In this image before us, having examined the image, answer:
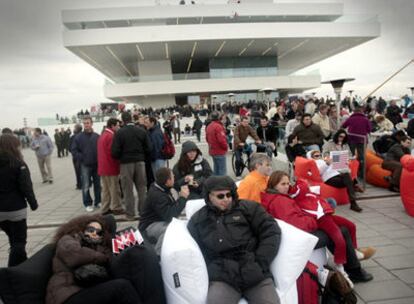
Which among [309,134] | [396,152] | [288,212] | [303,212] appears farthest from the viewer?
[309,134]

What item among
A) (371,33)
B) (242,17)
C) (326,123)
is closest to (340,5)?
(371,33)

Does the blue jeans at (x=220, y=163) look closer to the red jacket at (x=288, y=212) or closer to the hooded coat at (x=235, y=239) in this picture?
the red jacket at (x=288, y=212)

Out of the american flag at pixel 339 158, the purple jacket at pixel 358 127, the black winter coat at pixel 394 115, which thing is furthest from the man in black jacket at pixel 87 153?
the black winter coat at pixel 394 115

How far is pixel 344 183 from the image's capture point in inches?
228

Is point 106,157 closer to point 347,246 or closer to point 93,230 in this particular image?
point 93,230

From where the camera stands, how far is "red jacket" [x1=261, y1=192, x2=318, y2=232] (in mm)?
3193

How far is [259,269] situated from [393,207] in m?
4.28

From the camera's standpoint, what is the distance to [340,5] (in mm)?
34875

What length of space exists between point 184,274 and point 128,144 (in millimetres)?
3568

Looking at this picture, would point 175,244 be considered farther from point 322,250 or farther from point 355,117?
point 355,117

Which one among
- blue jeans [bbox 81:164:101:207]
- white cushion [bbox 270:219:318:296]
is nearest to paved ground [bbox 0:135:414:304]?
blue jeans [bbox 81:164:101:207]

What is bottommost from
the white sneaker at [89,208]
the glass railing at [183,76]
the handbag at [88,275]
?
the white sneaker at [89,208]

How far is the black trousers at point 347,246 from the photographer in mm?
3260

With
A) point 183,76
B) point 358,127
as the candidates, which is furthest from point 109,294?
point 183,76
